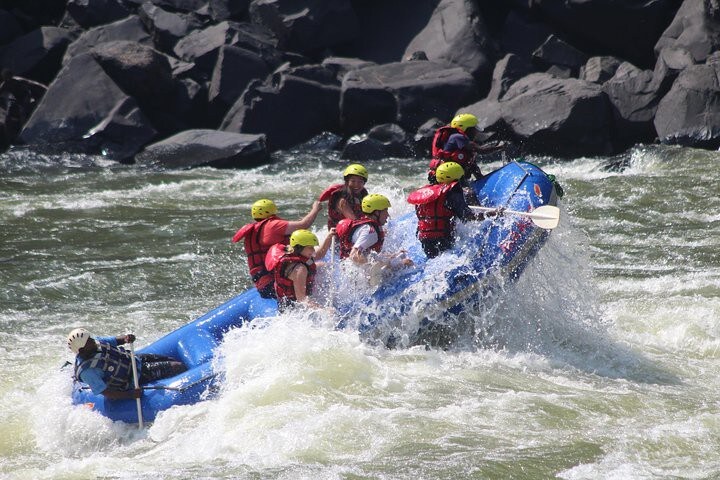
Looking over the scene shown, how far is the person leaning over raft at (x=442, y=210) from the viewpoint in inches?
343

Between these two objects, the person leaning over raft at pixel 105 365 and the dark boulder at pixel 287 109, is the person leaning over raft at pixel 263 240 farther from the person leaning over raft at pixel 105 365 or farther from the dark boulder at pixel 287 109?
the dark boulder at pixel 287 109

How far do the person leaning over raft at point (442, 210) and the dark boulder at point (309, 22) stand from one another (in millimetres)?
12971

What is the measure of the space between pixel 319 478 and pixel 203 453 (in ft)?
3.04

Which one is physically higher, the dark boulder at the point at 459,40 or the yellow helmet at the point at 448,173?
the dark boulder at the point at 459,40

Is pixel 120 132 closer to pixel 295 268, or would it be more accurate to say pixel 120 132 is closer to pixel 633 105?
pixel 633 105

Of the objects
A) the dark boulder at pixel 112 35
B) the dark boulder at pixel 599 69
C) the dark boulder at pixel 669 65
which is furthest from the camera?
the dark boulder at pixel 112 35

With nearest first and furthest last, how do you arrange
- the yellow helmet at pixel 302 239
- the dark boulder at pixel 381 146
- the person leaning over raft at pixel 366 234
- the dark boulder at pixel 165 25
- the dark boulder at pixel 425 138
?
the yellow helmet at pixel 302 239 → the person leaning over raft at pixel 366 234 → the dark boulder at pixel 425 138 → the dark boulder at pixel 381 146 → the dark boulder at pixel 165 25

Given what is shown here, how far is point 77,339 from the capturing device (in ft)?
24.6

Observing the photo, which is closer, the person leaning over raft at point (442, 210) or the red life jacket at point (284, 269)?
the red life jacket at point (284, 269)

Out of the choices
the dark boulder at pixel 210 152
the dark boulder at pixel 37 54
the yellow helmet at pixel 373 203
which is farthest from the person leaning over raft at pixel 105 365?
the dark boulder at pixel 37 54

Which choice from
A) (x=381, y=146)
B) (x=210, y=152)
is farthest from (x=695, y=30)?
(x=210, y=152)

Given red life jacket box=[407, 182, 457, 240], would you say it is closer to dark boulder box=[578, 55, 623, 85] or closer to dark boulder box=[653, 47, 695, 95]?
dark boulder box=[653, 47, 695, 95]

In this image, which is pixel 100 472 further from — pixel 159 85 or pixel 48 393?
pixel 159 85

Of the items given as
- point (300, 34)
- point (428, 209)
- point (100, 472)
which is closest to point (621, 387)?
point (428, 209)
